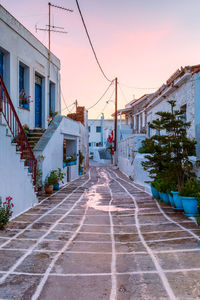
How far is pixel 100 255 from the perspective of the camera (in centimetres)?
417

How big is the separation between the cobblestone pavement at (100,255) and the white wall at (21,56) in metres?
5.31

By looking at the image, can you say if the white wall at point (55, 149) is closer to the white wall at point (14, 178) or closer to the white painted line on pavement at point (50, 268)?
the white wall at point (14, 178)

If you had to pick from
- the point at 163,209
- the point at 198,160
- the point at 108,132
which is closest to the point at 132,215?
the point at 163,209

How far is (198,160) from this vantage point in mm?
6957

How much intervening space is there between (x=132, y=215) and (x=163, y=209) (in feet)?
3.23

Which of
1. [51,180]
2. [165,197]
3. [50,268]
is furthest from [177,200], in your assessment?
[51,180]

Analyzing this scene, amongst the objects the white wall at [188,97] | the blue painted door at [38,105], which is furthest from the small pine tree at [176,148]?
the blue painted door at [38,105]

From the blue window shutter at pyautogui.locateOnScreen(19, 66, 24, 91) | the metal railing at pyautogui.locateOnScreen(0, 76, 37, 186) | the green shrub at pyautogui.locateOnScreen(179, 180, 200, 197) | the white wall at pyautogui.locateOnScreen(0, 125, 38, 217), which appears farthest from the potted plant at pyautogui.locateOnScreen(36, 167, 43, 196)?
the green shrub at pyautogui.locateOnScreen(179, 180, 200, 197)

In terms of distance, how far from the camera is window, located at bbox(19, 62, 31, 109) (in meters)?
11.3

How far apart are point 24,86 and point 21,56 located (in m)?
1.25

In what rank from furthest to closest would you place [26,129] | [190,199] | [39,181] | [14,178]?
[26,129], [39,181], [14,178], [190,199]

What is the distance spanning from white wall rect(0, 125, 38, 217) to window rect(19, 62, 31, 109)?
4747 millimetres

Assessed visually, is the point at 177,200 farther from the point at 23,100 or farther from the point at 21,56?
the point at 21,56

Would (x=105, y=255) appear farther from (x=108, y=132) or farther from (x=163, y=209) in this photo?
(x=108, y=132)
